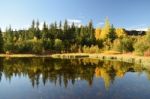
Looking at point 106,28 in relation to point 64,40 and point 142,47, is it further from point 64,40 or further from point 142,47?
point 142,47

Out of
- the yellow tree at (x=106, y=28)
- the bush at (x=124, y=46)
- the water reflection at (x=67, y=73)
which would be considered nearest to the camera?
the water reflection at (x=67, y=73)

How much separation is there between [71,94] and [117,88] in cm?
571

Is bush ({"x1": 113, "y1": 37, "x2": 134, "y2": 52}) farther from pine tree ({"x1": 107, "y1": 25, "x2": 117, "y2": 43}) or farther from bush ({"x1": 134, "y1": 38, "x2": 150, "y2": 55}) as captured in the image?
pine tree ({"x1": 107, "y1": 25, "x2": 117, "y2": 43})

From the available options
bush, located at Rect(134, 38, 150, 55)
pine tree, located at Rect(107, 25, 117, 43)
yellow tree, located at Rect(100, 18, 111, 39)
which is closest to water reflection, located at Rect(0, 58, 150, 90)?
bush, located at Rect(134, 38, 150, 55)

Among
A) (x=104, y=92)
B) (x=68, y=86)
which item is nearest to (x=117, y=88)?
(x=104, y=92)

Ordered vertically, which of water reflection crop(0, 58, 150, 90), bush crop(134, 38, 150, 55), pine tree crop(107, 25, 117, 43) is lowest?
water reflection crop(0, 58, 150, 90)

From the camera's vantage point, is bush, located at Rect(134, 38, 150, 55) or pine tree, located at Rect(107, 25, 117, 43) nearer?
bush, located at Rect(134, 38, 150, 55)

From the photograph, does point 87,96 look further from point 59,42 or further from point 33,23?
point 33,23

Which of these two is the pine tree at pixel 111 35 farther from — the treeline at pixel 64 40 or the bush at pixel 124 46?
the bush at pixel 124 46

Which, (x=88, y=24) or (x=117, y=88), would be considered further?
(x=88, y=24)

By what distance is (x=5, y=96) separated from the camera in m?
22.5

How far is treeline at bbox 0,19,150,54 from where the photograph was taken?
99.6 meters

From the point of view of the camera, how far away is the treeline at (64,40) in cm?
9962

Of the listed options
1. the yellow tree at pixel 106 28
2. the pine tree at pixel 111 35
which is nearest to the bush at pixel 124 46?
the pine tree at pixel 111 35
